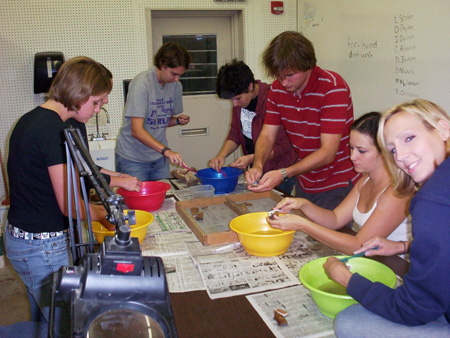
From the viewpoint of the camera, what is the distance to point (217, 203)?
2330mm

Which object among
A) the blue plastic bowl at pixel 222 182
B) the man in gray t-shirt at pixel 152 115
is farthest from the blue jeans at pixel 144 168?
the blue plastic bowl at pixel 222 182

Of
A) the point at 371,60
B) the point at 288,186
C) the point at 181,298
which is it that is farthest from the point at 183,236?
the point at 371,60

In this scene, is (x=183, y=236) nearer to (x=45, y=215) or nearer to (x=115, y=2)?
(x=45, y=215)

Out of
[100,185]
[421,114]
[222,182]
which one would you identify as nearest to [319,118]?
[222,182]

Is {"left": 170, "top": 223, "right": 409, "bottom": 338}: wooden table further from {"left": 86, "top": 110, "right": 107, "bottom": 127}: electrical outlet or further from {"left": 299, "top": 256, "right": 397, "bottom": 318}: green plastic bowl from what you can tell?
{"left": 86, "top": 110, "right": 107, "bottom": 127}: electrical outlet

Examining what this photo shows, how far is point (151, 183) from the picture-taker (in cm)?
253

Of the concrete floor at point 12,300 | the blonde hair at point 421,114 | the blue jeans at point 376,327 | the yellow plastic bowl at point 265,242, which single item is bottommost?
the concrete floor at point 12,300

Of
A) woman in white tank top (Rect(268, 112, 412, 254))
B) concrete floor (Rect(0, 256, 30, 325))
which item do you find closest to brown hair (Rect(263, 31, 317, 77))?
woman in white tank top (Rect(268, 112, 412, 254))

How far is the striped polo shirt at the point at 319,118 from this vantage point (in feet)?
7.48

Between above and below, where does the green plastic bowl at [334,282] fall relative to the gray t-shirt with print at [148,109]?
below

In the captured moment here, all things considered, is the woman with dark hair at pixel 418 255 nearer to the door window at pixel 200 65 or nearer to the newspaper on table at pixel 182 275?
the newspaper on table at pixel 182 275

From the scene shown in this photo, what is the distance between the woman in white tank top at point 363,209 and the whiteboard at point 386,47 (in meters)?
1.14

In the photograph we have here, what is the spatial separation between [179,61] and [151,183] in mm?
898

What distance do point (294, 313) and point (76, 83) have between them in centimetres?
116
